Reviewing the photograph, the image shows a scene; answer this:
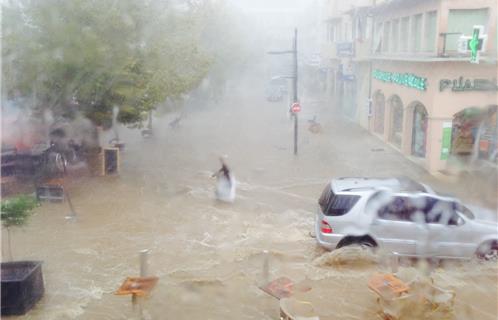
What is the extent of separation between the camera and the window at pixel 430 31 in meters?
12.4

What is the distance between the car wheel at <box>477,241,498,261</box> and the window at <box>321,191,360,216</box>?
1.64 meters

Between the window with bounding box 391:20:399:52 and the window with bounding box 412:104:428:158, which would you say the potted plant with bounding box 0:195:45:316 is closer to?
the window with bounding box 412:104:428:158

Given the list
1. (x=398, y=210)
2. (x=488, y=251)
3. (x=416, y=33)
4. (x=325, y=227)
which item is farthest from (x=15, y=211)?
(x=416, y=33)

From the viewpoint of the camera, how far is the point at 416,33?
13719mm

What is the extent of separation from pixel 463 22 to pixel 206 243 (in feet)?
25.6

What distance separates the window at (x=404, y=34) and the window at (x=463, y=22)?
2496 millimetres

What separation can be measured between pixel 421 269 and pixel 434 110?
638 centimetres

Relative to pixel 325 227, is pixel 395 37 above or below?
above

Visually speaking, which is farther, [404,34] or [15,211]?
[404,34]

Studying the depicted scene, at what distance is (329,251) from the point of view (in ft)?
23.3

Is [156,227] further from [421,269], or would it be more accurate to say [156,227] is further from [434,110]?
[434,110]

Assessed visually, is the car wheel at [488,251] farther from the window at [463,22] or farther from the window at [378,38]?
the window at [378,38]

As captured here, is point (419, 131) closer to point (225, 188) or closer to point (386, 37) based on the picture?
point (386, 37)

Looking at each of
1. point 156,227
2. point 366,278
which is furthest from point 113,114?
point 366,278
